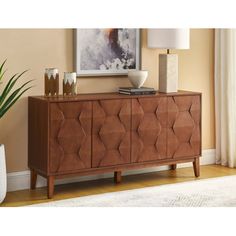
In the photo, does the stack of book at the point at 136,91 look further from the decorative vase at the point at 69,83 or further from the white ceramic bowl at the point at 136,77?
the decorative vase at the point at 69,83

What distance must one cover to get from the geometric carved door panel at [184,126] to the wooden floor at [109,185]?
0.86 feet

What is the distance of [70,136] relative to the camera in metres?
4.06

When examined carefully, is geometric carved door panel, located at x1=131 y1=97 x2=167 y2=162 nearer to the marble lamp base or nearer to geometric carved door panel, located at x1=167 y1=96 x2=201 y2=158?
geometric carved door panel, located at x1=167 y1=96 x2=201 y2=158

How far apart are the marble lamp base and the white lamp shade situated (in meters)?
0.12

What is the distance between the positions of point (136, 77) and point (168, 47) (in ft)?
1.21

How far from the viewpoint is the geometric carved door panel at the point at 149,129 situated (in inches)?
172

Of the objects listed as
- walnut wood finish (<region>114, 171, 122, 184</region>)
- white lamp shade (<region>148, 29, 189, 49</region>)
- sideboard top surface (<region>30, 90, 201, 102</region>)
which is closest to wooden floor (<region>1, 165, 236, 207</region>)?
walnut wood finish (<region>114, 171, 122, 184</region>)

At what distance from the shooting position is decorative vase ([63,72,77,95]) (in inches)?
165

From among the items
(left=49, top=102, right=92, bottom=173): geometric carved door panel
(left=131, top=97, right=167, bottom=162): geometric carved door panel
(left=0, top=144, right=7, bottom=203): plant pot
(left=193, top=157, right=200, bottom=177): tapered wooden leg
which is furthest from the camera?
(left=193, top=157, right=200, bottom=177): tapered wooden leg

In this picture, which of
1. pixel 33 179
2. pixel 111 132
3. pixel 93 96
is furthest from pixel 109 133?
pixel 33 179

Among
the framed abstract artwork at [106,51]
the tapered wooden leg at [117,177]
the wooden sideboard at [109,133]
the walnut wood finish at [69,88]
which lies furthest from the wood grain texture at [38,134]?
the tapered wooden leg at [117,177]

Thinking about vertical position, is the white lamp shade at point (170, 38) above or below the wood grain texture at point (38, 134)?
above
